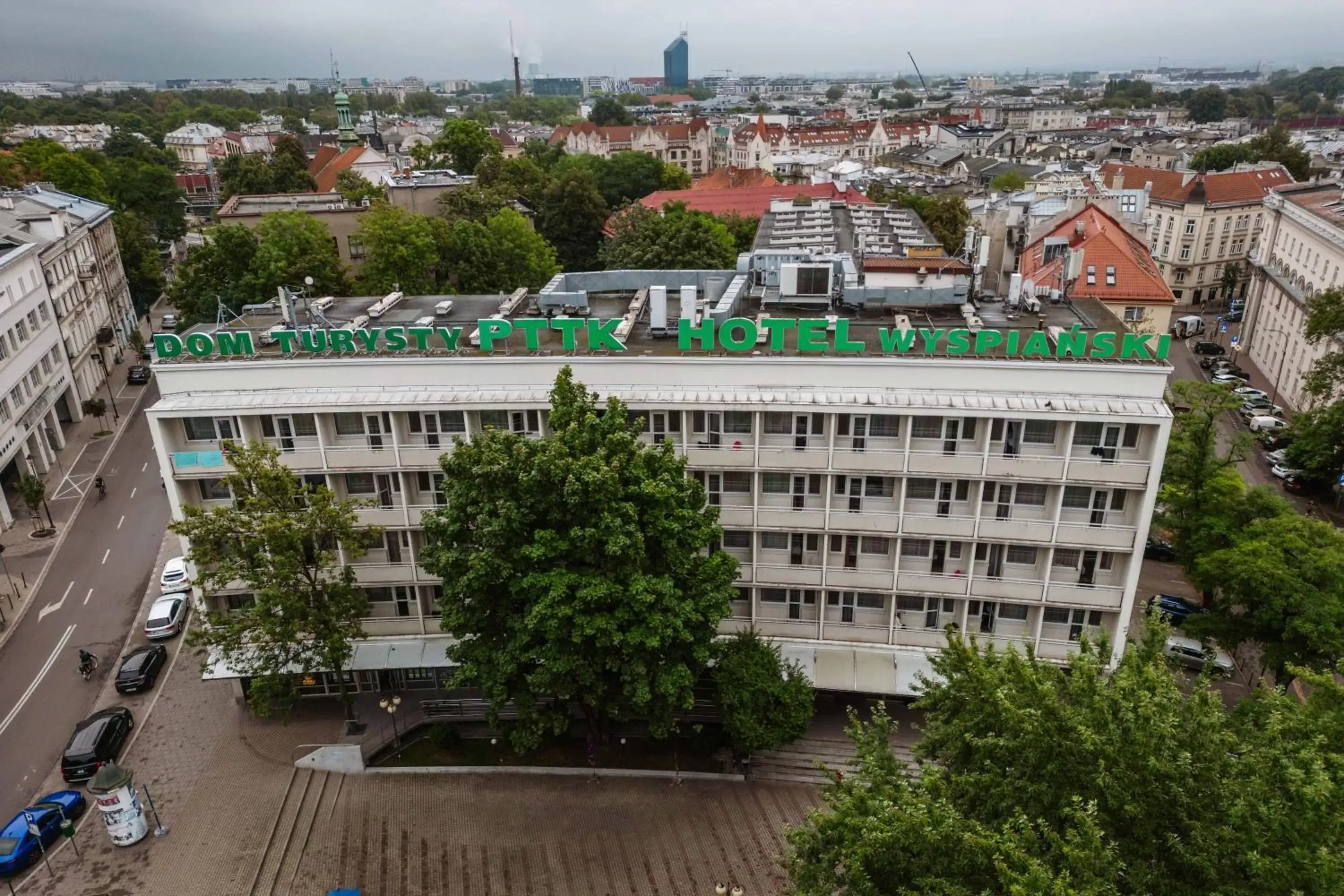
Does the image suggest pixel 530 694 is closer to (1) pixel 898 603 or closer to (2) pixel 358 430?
(2) pixel 358 430

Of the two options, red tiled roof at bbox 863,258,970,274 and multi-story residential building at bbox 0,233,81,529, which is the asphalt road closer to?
multi-story residential building at bbox 0,233,81,529

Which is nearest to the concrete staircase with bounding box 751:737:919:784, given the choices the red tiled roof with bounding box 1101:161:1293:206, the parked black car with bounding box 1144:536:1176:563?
the parked black car with bounding box 1144:536:1176:563

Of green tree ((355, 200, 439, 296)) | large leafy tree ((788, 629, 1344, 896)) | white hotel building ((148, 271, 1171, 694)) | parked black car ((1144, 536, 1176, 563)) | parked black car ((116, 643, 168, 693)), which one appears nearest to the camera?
large leafy tree ((788, 629, 1344, 896))

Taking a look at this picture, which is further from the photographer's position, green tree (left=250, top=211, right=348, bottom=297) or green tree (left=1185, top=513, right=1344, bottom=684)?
green tree (left=250, top=211, right=348, bottom=297)

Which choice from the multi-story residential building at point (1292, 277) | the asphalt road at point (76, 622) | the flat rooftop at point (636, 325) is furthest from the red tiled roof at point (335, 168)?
the multi-story residential building at point (1292, 277)

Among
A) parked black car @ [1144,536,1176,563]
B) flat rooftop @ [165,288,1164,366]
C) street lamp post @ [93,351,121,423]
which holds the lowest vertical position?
parked black car @ [1144,536,1176,563]

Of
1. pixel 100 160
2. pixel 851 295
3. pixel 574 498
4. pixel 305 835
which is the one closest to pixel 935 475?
pixel 851 295
